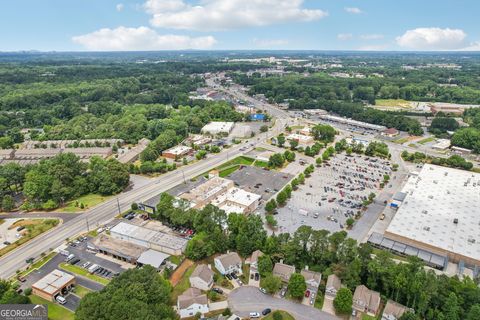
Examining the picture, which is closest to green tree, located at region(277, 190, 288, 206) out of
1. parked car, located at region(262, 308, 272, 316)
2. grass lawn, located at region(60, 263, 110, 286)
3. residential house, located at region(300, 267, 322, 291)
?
residential house, located at region(300, 267, 322, 291)

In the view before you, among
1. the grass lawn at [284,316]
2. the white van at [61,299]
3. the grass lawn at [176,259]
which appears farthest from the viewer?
the grass lawn at [176,259]

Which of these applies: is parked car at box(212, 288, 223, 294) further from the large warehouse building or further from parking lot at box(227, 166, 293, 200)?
the large warehouse building

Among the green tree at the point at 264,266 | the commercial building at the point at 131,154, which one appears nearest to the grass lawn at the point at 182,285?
the green tree at the point at 264,266

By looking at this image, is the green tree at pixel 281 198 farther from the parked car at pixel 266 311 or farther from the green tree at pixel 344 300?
the parked car at pixel 266 311

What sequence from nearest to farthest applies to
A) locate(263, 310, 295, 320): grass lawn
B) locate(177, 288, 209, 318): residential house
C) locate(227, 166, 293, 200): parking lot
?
1. locate(263, 310, 295, 320): grass lawn
2. locate(177, 288, 209, 318): residential house
3. locate(227, 166, 293, 200): parking lot

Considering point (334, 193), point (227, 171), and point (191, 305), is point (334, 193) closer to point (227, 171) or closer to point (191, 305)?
point (227, 171)

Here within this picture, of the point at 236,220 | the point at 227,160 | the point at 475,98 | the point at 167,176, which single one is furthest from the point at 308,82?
the point at 236,220
